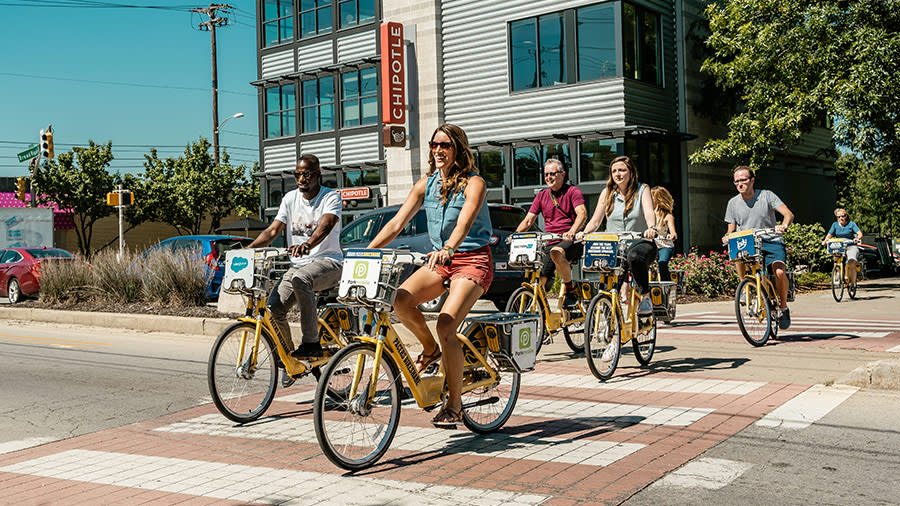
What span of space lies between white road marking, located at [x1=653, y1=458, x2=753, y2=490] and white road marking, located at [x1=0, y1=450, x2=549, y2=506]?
774 millimetres

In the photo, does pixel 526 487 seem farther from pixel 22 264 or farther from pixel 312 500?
pixel 22 264

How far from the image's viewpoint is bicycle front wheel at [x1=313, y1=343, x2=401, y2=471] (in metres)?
4.86

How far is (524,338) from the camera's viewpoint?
586cm

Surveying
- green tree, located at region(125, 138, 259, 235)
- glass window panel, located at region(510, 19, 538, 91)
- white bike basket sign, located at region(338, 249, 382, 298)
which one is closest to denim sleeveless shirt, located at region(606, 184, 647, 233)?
white bike basket sign, located at region(338, 249, 382, 298)

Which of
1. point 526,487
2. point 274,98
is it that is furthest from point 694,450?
point 274,98

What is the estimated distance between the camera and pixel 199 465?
5375mm

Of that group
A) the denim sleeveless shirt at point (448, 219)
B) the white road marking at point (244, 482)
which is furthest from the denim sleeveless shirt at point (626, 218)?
the white road marking at point (244, 482)

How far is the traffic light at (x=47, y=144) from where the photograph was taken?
3114 cm

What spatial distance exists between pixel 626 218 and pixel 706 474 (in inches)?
156

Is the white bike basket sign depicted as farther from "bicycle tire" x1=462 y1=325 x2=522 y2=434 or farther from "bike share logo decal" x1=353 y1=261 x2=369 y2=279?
"bicycle tire" x1=462 y1=325 x2=522 y2=434

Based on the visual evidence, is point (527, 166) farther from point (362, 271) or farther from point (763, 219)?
point (362, 271)

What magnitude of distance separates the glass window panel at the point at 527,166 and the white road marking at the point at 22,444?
1894 centimetres

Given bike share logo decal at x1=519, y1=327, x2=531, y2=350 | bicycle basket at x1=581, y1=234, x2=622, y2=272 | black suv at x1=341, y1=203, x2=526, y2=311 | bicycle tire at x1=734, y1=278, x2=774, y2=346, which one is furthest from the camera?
black suv at x1=341, y1=203, x2=526, y2=311

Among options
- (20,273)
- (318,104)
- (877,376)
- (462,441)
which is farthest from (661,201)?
(318,104)
